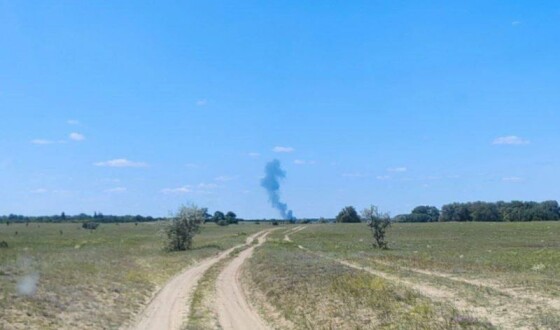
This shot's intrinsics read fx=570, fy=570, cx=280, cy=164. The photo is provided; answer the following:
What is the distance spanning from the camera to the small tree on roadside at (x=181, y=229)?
264 feet

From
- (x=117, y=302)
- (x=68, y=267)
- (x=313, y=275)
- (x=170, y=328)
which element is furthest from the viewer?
(x=68, y=267)

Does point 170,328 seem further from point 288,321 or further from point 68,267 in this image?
point 68,267

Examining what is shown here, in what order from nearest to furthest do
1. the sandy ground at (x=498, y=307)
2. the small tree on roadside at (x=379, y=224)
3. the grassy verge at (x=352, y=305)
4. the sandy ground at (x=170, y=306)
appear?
the sandy ground at (x=498, y=307)
the grassy verge at (x=352, y=305)
the sandy ground at (x=170, y=306)
the small tree on roadside at (x=379, y=224)

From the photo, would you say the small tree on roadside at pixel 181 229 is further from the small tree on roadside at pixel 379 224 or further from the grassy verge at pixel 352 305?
the grassy verge at pixel 352 305

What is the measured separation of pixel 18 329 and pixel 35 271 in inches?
706

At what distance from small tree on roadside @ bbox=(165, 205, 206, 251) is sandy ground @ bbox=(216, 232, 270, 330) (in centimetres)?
3831

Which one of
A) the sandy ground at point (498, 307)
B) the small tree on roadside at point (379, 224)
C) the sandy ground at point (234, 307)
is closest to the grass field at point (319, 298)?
the sandy ground at point (498, 307)

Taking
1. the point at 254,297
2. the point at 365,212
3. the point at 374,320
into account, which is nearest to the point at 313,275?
the point at 254,297

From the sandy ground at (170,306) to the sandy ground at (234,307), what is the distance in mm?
1674

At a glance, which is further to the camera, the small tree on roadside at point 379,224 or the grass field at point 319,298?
the small tree on roadside at point 379,224

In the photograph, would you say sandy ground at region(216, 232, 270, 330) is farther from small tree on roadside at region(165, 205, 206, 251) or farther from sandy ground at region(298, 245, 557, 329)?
small tree on roadside at region(165, 205, 206, 251)

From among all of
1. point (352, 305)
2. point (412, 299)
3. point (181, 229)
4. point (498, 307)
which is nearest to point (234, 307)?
point (352, 305)

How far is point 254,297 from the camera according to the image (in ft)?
104

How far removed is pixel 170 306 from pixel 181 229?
53454 millimetres
